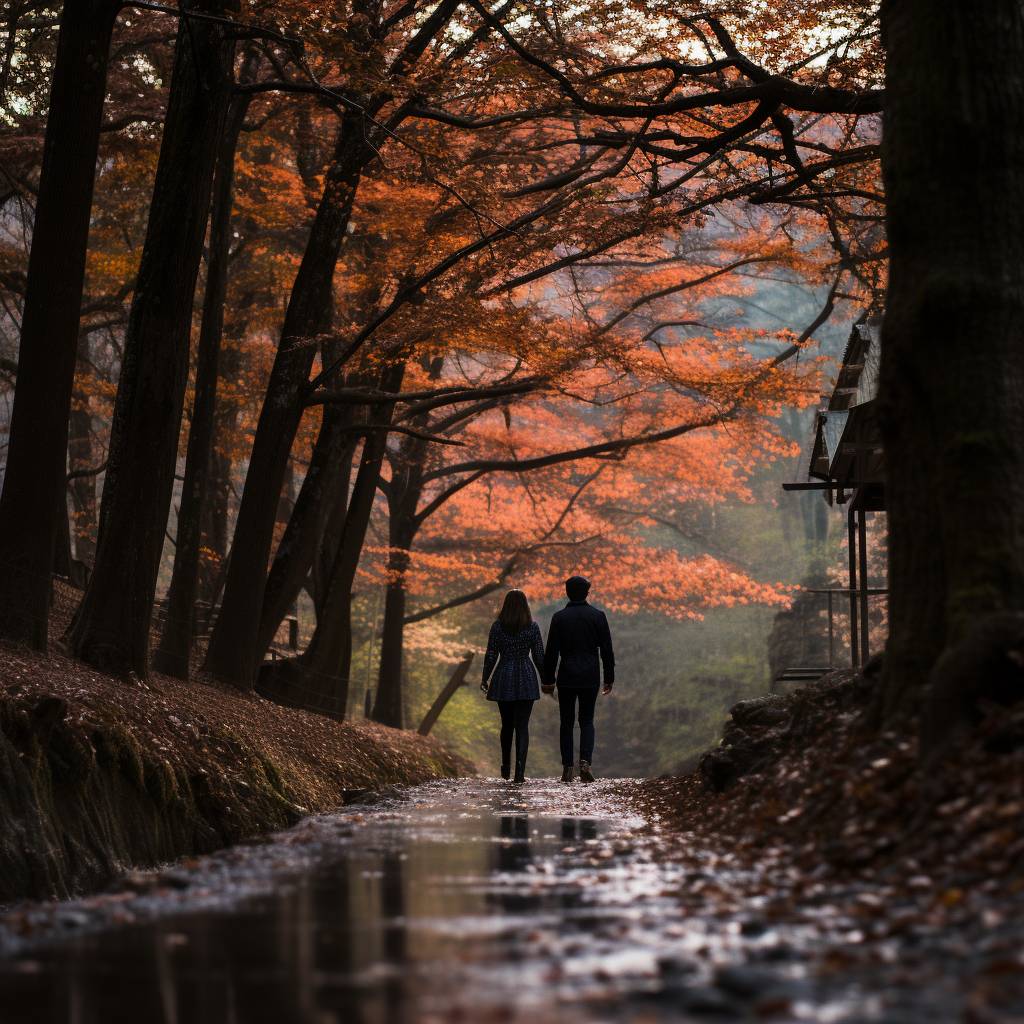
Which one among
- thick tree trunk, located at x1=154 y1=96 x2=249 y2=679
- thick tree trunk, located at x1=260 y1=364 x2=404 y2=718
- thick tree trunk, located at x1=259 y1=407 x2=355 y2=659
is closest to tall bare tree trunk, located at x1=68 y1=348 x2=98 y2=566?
thick tree trunk, located at x1=260 y1=364 x2=404 y2=718

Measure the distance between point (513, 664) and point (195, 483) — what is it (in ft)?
15.8

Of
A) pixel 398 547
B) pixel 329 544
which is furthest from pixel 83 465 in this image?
pixel 398 547

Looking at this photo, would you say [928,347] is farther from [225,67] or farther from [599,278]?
[599,278]

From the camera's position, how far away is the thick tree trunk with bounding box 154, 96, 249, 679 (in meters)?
15.7

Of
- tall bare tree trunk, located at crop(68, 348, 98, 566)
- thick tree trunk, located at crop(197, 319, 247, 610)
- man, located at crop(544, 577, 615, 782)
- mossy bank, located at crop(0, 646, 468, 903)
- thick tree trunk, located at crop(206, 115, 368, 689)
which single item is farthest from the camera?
tall bare tree trunk, located at crop(68, 348, 98, 566)

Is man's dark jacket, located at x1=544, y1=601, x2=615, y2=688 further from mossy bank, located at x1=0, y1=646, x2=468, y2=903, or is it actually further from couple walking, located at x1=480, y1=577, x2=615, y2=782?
mossy bank, located at x1=0, y1=646, x2=468, y2=903

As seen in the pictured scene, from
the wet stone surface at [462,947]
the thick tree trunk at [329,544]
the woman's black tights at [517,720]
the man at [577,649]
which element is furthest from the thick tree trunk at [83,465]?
the wet stone surface at [462,947]

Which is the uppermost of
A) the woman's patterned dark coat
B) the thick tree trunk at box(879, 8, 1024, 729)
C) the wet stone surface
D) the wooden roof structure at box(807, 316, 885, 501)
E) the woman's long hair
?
the wooden roof structure at box(807, 316, 885, 501)

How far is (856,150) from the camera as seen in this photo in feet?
39.9

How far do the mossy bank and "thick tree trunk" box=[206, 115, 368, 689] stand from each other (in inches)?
100

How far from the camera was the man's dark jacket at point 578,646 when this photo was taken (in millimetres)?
13953

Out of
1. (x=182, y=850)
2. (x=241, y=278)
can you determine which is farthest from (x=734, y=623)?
(x=182, y=850)

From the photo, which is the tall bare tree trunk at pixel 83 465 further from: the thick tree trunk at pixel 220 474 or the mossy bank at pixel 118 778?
the mossy bank at pixel 118 778

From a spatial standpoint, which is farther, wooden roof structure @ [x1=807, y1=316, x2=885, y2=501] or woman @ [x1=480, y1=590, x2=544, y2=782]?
wooden roof structure @ [x1=807, y1=316, x2=885, y2=501]
